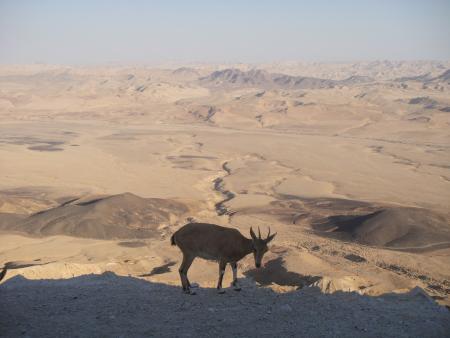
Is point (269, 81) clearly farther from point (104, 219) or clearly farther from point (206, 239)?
point (206, 239)

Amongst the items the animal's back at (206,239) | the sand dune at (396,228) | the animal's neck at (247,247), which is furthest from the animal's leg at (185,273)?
the sand dune at (396,228)

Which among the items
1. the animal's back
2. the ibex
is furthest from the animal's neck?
the animal's back

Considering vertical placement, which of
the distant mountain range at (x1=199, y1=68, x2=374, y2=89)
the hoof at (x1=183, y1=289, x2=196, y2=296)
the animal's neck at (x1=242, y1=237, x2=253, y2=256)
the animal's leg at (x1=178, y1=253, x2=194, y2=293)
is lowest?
the distant mountain range at (x1=199, y1=68, x2=374, y2=89)

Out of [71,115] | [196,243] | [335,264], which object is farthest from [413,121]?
[196,243]

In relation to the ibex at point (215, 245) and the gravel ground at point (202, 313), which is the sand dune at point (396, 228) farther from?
the ibex at point (215, 245)

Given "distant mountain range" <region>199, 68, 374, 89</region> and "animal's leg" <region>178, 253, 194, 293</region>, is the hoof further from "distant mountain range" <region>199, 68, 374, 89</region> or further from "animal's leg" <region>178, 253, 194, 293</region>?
"distant mountain range" <region>199, 68, 374, 89</region>

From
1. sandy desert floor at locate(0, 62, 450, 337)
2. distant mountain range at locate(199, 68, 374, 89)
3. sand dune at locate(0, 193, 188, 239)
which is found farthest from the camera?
distant mountain range at locate(199, 68, 374, 89)
